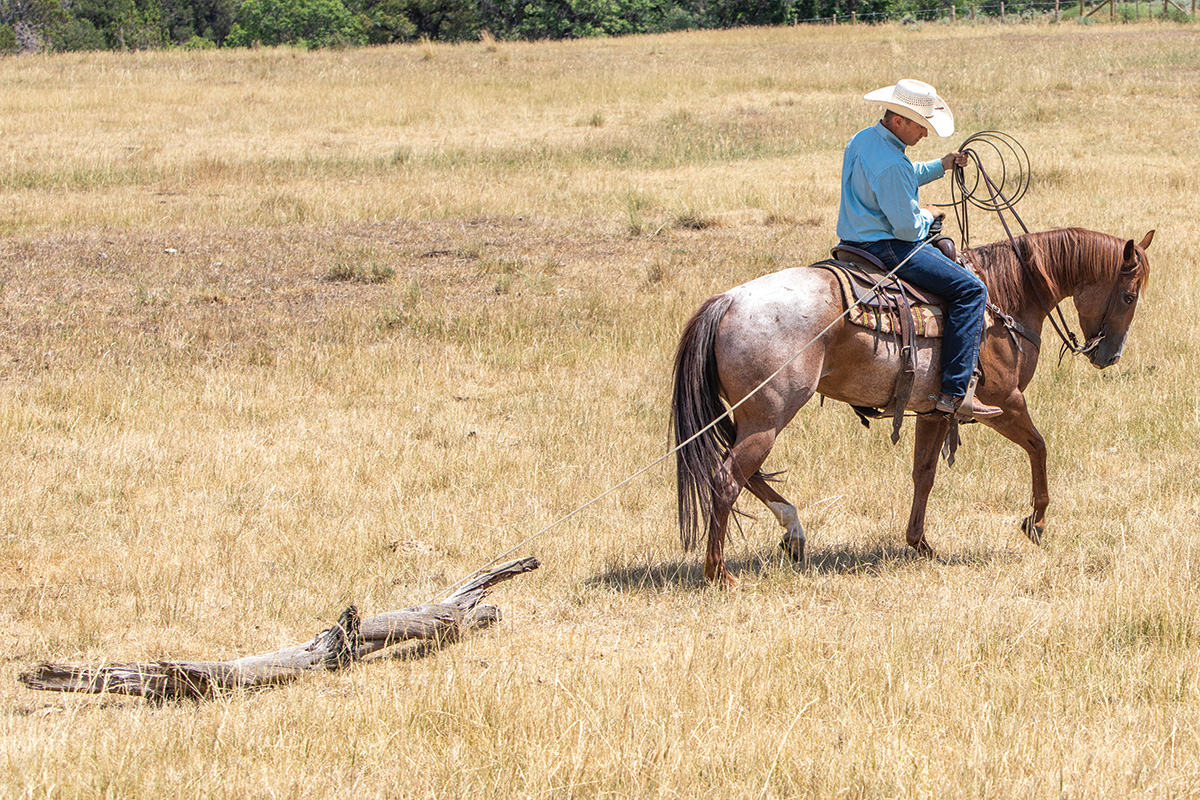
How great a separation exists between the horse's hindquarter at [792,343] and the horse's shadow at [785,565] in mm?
951

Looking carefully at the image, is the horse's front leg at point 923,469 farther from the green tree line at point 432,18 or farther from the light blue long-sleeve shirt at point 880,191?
the green tree line at point 432,18

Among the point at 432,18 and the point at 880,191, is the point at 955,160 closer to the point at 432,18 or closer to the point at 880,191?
the point at 880,191

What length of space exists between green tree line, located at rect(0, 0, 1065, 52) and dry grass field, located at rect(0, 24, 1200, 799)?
44.4 m

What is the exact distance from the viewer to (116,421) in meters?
8.51

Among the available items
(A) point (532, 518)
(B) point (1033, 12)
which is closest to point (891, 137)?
(A) point (532, 518)

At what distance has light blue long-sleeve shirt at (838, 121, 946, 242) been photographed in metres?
5.87

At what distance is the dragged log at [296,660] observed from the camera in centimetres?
420

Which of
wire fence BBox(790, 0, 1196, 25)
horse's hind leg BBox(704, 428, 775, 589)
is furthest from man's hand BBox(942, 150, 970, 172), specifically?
wire fence BBox(790, 0, 1196, 25)

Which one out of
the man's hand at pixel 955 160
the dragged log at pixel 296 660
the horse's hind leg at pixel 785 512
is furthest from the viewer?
the man's hand at pixel 955 160

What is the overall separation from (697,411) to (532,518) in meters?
1.61

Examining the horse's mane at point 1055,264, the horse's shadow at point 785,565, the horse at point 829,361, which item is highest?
the horse's mane at point 1055,264

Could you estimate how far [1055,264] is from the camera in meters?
6.55

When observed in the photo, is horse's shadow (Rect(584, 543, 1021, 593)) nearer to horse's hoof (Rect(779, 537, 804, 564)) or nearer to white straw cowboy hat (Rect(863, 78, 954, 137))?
horse's hoof (Rect(779, 537, 804, 564))

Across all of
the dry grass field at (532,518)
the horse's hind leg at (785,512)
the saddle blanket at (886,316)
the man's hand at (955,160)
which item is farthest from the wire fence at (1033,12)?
the horse's hind leg at (785,512)
